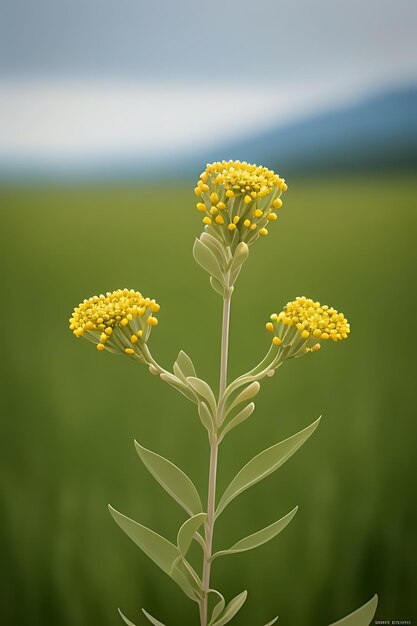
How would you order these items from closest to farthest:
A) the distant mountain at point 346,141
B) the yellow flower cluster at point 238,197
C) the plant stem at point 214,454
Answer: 1. the yellow flower cluster at point 238,197
2. the plant stem at point 214,454
3. the distant mountain at point 346,141

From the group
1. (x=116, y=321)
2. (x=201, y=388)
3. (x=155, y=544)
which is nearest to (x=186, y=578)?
(x=155, y=544)

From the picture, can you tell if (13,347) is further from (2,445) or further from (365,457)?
(365,457)

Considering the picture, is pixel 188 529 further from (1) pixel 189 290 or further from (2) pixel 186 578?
(1) pixel 189 290

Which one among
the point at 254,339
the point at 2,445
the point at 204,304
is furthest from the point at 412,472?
the point at 2,445

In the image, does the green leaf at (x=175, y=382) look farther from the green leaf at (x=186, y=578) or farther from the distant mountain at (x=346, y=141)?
the distant mountain at (x=346, y=141)

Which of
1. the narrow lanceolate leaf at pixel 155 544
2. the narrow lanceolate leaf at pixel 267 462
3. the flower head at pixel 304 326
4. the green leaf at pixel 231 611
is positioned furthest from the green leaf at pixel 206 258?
the green leaf at pixel 231 611

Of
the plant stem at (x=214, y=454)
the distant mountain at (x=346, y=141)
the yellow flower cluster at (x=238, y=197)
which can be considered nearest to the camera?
the yellow flower cluster at (x=238, y=197)
